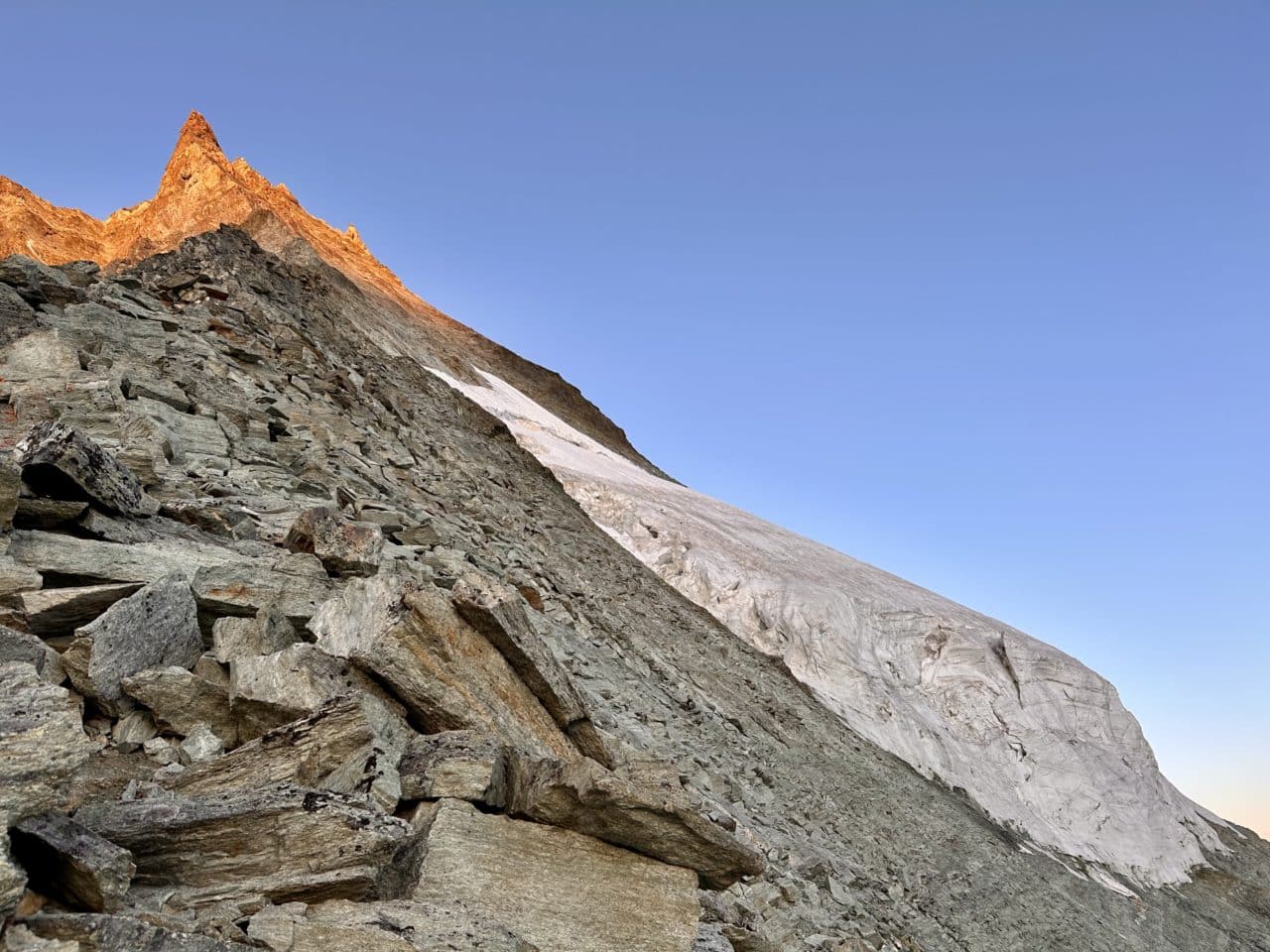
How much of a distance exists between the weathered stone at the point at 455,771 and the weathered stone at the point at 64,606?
2.55 m

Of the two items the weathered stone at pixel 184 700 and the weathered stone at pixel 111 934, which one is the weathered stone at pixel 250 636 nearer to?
the weathered stone at pixel 184 700

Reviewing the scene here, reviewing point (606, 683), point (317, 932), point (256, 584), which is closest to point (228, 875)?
point (317, 932)

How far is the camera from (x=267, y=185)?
74500mm

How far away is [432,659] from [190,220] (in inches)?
2845

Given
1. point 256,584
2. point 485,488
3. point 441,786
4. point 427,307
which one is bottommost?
point 441,786

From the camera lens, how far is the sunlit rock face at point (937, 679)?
30047 millimetres

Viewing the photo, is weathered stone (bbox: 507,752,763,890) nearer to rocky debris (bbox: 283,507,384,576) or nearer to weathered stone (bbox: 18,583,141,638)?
weathered stone (bbox: 18,583,141,638)

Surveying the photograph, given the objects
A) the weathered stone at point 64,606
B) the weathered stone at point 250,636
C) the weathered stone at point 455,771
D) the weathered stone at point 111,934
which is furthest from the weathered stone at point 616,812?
the weathered stone at point 64,606

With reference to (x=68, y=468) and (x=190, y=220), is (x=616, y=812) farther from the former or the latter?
(x=190, y=220)

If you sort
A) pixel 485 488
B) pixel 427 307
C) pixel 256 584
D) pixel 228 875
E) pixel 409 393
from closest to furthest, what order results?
pixel 228 875 < pixel 256 584 < pixel 485 488 < pixel 409 393 < pixel 427 307

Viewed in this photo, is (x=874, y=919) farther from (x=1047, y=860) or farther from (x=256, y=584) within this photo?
(x=1047, y=860)

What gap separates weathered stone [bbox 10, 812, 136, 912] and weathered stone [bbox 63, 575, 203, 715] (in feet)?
7.05

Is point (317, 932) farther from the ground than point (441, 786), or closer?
closer

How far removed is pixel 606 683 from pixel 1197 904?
28761 mm
